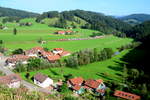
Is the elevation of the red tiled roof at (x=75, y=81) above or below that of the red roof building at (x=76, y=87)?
above

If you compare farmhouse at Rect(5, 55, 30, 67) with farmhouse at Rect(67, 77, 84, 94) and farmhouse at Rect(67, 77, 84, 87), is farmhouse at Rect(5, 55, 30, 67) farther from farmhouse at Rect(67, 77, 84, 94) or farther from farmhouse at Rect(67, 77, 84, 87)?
farmhouse at Rect(67, 77, 84, 94)

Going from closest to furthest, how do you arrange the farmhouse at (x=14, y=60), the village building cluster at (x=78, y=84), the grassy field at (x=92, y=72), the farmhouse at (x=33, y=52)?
the village building cluster at (x=78, y=84), the grassy field at (x=92, y=72), the farmhouse at (x=14, y=60), the farmhouse at (x=33, y=52)

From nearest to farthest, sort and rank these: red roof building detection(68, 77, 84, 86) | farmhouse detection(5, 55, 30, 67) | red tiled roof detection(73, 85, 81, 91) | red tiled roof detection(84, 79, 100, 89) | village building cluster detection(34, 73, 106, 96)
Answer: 1. red tiled roof detection(73, 85, 81, 91)
2. village building cluster detection(34, 73, 106, 96)
3. red tiled roof detection(84, 79, 100, 89)
4. red roof building detection(68, 77, 84, 86)
5. farmhouse detection(5, 55, 30, 67)

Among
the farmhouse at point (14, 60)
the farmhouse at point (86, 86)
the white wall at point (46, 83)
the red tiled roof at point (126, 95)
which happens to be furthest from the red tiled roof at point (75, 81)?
the farmhouse at point (14, 60)

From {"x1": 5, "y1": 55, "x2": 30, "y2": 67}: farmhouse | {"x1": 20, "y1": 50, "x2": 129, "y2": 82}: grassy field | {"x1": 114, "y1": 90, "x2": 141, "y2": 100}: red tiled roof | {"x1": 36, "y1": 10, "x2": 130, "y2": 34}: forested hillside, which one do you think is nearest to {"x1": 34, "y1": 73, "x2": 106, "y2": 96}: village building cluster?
{"x1": 114, "y1": 90, "x2": 141, "y2": 100}: red tiled roof

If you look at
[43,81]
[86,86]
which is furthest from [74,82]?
[43,81]

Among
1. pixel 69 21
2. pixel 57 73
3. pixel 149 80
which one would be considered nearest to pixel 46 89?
pixel 57 73

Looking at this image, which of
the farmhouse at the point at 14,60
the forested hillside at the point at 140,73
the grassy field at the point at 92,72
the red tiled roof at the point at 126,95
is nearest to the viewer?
the red tiled roof at the point at 126,95

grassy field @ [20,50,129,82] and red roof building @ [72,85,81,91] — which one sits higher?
red roof building @ [72,85,81,91]

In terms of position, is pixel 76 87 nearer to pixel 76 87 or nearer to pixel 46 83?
pixel 76 87

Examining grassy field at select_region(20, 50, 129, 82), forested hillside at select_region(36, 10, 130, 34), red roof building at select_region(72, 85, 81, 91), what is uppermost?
forested hillside at select_region(36, 10, 130, 34)

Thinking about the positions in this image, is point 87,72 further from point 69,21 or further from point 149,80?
point 69,21

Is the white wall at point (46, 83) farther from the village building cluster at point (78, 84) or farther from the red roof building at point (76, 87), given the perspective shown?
the red roof building at point (76, 87)

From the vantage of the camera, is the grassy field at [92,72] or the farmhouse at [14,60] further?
the farmhouse at [14,60]
